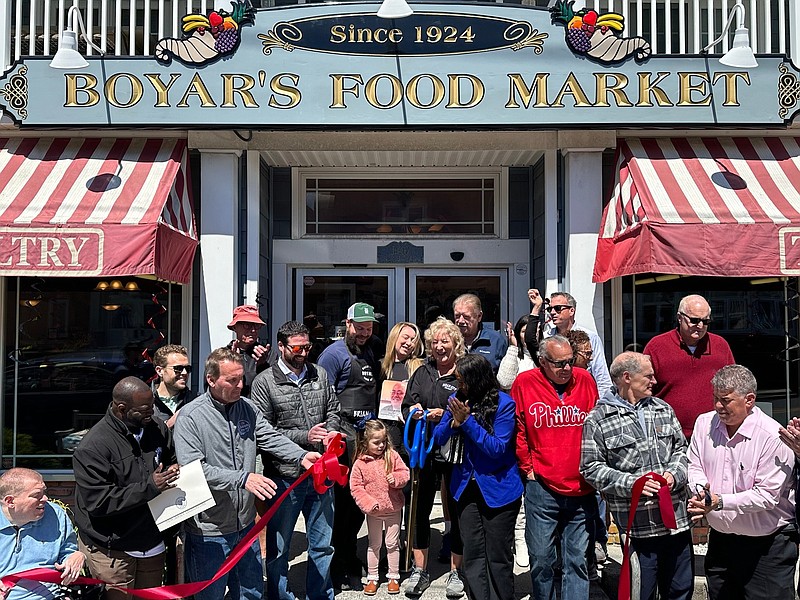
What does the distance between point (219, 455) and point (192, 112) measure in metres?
3.75

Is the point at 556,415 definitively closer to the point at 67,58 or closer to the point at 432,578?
the point at 432,578

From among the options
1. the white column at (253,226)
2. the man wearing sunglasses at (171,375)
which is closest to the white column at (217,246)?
the white column at (253,226)

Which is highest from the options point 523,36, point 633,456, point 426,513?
point 523,36

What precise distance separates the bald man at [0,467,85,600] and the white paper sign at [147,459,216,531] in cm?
44

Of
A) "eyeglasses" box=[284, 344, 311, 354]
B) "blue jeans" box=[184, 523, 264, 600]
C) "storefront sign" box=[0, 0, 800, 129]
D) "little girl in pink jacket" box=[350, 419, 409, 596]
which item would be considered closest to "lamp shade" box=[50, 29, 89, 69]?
"storefront sign" box=[0, 0, 800, 129]

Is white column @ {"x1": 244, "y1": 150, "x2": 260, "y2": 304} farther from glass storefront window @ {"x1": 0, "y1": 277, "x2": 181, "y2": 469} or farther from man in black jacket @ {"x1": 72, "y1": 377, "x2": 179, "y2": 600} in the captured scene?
man in black jacket @ {"x1": 72, "y1": 377, "x2": 179, "y2": 600}

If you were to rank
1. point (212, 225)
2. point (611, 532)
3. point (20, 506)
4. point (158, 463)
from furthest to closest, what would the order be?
1. point (212, 225)
2. point (611, 532)
3. point (158, 463)
4. point (20, 506)

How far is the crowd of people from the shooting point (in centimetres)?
414

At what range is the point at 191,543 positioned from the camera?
14.8ft

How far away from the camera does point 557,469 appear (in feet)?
15.4

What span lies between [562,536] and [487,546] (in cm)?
47

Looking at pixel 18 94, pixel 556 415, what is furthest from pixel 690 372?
pixel 18 94

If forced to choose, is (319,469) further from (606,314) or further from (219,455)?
(606,314)

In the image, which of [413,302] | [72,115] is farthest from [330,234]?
[72,115]
